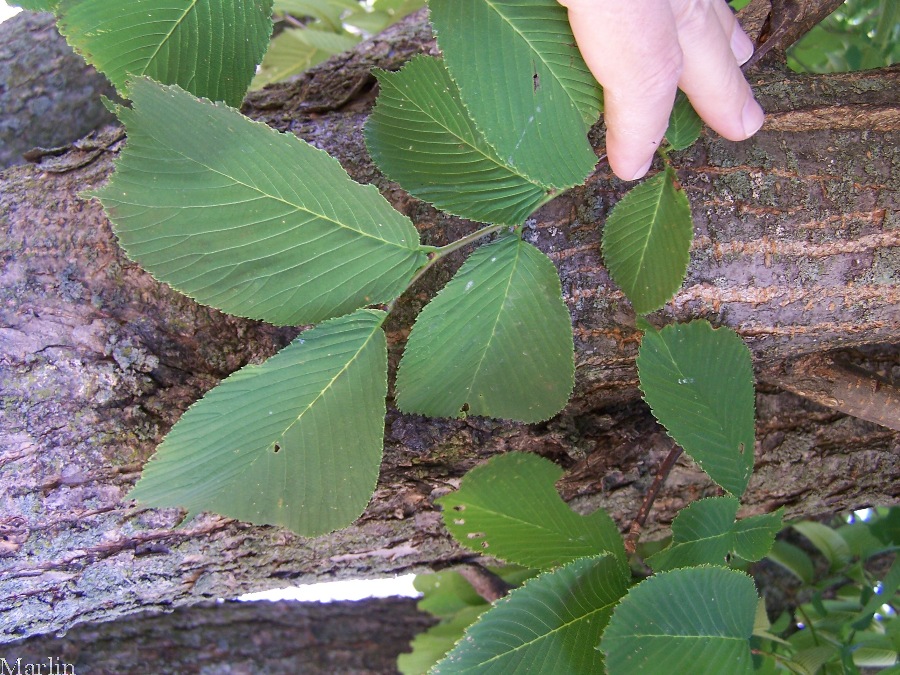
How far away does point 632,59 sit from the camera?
762mm

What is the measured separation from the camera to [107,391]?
0.93 m

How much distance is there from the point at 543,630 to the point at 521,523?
15 cm

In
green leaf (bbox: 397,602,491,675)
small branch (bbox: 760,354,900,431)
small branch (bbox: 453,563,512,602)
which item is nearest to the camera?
small branch (bbox: 760,354,900,431)

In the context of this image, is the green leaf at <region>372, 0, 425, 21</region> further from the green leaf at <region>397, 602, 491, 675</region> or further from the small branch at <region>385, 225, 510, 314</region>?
the green leaf at <region>397, 602, 491, 675</region>

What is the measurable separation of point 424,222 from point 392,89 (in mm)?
191

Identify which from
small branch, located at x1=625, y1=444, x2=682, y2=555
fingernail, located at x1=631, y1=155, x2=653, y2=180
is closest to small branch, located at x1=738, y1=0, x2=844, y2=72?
fingernail, located at x1=631, y1=155, x2=653, y2=180

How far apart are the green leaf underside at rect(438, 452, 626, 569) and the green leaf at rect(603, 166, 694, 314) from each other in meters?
0.31

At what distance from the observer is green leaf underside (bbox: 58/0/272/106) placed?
80 cm

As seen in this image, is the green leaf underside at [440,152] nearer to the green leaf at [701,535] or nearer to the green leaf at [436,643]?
the green leaf at [701,535]

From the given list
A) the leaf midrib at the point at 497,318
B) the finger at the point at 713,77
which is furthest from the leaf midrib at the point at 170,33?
the finger at the point at 713,77

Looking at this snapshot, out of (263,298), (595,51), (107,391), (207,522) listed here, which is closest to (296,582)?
(207,522)

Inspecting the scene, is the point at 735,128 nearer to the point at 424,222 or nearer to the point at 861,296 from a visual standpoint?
the point at 861,296

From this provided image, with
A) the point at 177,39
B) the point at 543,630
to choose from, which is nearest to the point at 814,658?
the point at 543,630

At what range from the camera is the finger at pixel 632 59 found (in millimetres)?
745
